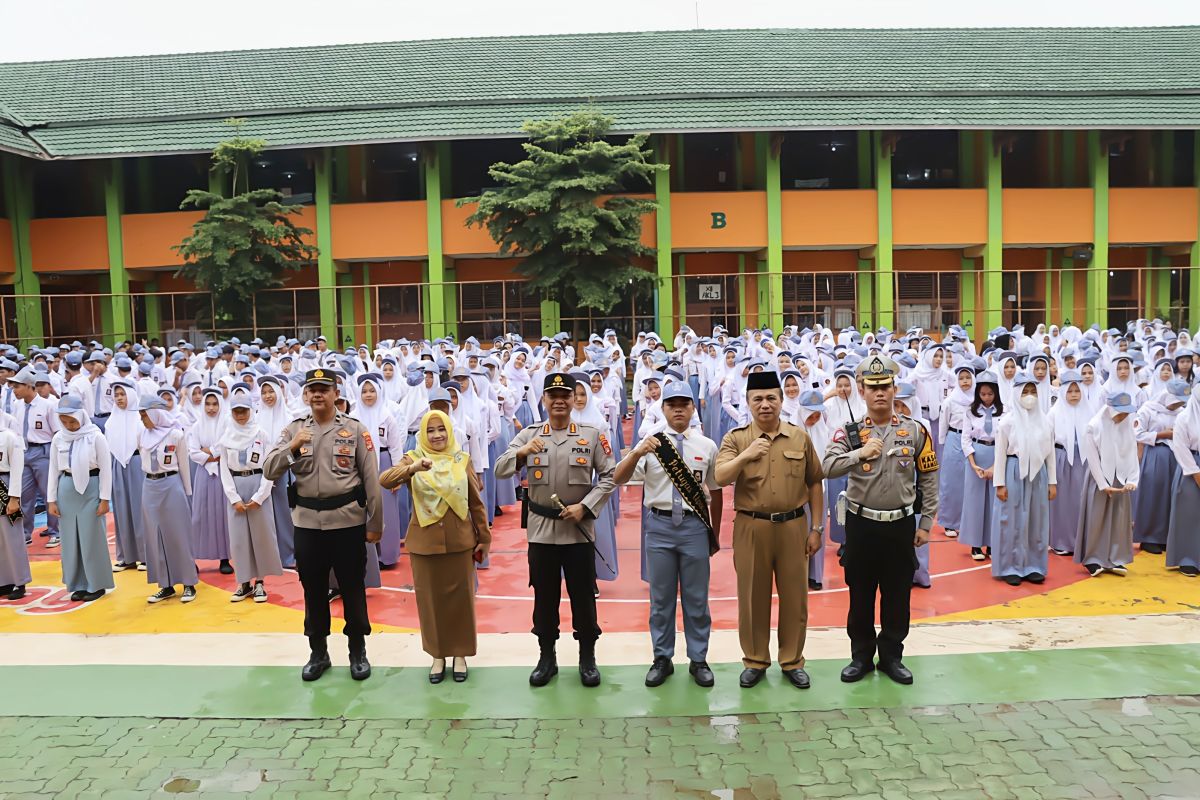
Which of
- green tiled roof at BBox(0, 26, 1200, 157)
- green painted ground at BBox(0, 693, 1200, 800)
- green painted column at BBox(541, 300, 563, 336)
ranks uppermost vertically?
green tiled roof at BBox(0, 26, 1200, 157)

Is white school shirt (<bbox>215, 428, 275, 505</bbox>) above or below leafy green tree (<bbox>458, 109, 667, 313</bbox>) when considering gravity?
below

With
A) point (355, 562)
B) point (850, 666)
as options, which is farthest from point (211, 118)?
point (850, 666)

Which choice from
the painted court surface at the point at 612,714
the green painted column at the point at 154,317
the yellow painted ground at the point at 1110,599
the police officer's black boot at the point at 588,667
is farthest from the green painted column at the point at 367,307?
the police officer's black boot at the point at 588,667

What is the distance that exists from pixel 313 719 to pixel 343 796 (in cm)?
95

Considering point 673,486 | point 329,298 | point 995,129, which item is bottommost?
point 673,486

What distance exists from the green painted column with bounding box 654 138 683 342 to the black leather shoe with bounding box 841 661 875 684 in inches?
718

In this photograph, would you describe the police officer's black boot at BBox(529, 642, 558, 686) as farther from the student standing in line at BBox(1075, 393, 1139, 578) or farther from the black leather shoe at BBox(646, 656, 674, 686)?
the student standing in line at BBox(1075, 393, 1139, 578)

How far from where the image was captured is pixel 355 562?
602cm

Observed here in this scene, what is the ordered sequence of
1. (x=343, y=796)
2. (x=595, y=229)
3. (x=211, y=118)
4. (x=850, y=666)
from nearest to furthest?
(x=343, y=796), (x=850, y=666), (x=595, y=229), (x=211, y=118)

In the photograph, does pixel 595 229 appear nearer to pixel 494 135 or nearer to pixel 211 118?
pixel 494 135

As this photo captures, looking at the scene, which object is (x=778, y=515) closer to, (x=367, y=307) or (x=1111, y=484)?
(x=1111, y=484)

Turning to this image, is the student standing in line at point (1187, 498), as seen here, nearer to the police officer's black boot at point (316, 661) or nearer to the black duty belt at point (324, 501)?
the black duty belt at point (324, 501)

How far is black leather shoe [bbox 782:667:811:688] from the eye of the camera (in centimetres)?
565

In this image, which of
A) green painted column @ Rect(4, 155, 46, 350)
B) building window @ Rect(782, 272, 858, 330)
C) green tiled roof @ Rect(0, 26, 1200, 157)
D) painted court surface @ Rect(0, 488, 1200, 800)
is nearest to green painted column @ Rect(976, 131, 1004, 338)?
green tiled roof @ Rect(0, 26, 1200, 157)
